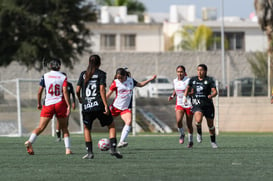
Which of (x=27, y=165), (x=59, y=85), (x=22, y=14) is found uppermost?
(x=22, y=14)

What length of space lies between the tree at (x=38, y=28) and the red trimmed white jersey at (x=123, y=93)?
2613 cm

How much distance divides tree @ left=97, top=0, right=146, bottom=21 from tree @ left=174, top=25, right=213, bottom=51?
14.8 m

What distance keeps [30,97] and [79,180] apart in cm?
2018

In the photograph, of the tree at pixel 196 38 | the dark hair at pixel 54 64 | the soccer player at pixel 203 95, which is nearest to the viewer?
the dark hair at pixel 54 64

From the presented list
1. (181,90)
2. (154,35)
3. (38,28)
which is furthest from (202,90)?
(154,35)

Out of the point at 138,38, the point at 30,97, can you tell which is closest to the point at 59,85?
the point at 30,97

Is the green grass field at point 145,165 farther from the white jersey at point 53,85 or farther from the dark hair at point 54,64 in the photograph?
the dark hair at point 54,64

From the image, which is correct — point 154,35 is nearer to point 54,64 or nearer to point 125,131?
point 125,131

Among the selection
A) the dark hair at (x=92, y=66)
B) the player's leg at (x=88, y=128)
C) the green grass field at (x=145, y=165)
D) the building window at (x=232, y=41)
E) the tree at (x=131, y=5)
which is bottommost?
the green grass field at (x=145, y=165)

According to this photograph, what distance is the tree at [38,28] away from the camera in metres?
44.3

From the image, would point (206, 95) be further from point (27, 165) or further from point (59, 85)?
point (27, 165)

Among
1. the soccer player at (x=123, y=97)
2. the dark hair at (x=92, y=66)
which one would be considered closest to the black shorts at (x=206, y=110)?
the soccer player at (x=123, y=97)

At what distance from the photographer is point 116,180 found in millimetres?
11297

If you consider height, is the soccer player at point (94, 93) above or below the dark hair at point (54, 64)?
below
